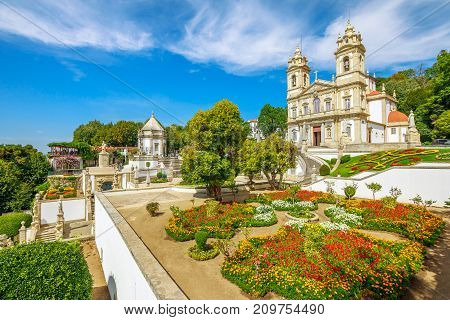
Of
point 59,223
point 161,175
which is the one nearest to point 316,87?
point 161,175

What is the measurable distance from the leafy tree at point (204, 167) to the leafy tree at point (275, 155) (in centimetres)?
659

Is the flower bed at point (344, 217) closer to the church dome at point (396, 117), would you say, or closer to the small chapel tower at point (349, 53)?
the small chapel tower at point (349, 53)

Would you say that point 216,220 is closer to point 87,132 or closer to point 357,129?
point 357,129

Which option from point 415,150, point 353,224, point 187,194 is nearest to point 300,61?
point 415,150

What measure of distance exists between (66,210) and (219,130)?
813 inches

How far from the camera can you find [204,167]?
14.1m

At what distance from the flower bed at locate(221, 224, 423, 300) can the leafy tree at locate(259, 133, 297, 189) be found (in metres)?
12.1

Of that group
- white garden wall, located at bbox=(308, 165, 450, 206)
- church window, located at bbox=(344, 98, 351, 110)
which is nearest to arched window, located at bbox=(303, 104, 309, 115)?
church window, located at bbox=(344, 98, 351, 110)

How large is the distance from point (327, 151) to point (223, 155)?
23370 millimetres

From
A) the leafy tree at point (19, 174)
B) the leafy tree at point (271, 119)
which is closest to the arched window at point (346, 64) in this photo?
the leafy tree at point (271, 119)

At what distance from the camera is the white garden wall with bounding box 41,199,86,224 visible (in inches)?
914

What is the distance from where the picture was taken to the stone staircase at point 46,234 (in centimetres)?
2070

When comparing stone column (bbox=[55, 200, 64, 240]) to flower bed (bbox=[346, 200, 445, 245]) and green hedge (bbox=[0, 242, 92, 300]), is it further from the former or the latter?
flower bed (bbox=[346, 200, 445, 245])
